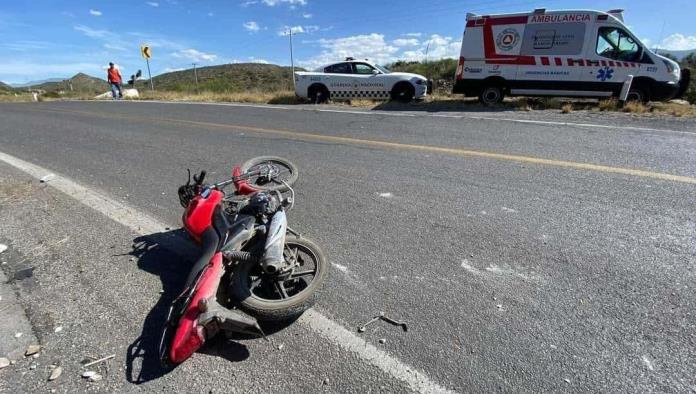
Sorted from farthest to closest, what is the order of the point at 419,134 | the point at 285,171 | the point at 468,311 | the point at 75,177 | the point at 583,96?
the point at 583,96, the point at 419,134, the point at 75,177, the point at 285,171, the point at 468,311

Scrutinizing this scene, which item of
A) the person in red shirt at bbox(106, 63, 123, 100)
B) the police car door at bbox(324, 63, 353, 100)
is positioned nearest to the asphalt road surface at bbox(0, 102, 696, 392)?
the police car door at bbox(324, 63, 353, 100)

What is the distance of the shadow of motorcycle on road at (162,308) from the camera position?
6.76ft

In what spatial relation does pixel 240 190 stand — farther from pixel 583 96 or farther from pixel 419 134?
pixel 583 96

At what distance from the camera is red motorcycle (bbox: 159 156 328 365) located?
1.97 meters

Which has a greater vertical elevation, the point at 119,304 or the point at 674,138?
the point at 674,138

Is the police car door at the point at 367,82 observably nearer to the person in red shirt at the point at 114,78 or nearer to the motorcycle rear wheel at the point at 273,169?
the motorcycle rear wheel at the point at 273,169

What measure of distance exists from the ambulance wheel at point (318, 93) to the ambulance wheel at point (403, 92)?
273 centimetres

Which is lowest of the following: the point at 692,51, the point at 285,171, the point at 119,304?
the point at 119,304

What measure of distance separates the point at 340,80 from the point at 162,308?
1302 centimetres

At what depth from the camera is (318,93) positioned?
14859 mm

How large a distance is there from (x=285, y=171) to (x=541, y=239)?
2789 millimetres

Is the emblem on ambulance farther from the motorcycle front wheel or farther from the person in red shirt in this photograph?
the person in red shirt

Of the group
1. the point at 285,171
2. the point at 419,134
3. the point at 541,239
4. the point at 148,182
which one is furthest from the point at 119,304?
the point at 419,134

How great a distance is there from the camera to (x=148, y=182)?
16.9 feet
